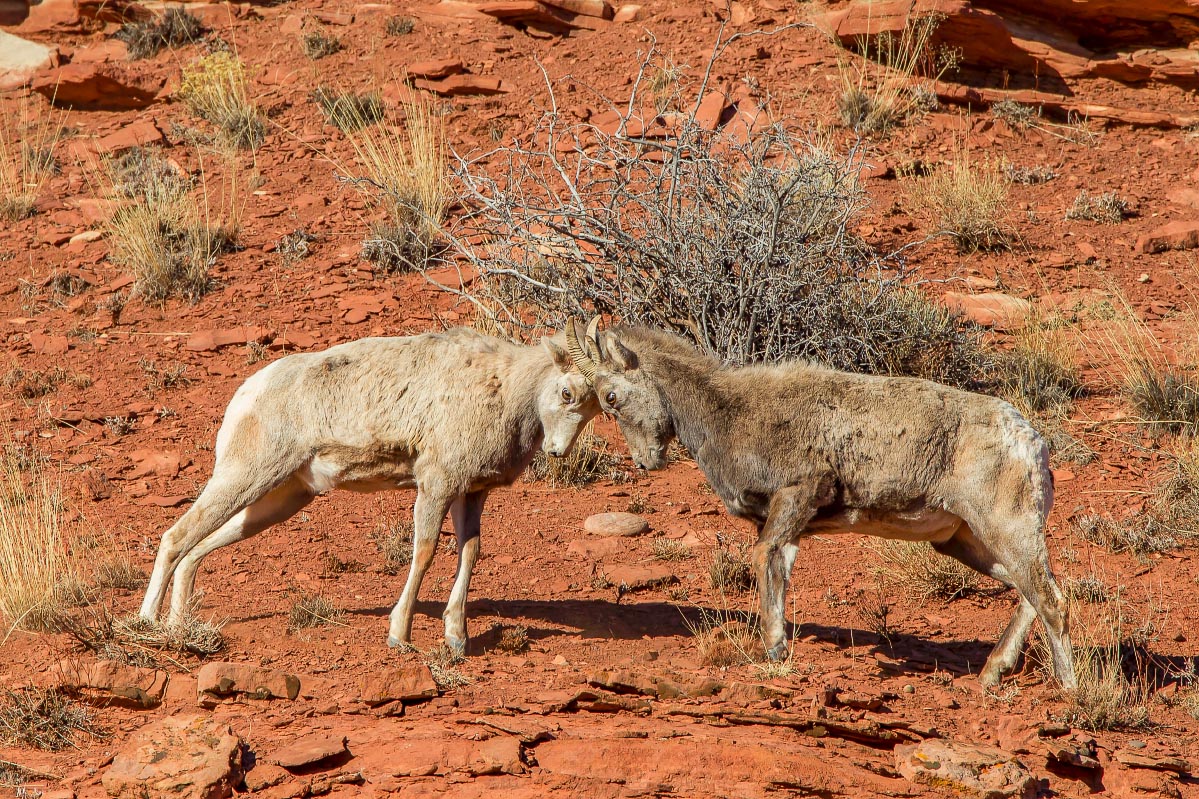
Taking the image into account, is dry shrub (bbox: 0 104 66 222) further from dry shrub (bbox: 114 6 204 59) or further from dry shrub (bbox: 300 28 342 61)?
dry shrub (bbox: 300 28 342 61)

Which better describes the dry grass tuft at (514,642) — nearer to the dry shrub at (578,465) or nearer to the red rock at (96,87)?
the dry shrub at (578,465)

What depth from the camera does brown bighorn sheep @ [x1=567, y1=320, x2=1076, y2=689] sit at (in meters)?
6.88

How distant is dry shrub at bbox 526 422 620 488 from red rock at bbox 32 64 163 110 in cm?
1118

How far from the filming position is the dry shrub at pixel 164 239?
14219mm

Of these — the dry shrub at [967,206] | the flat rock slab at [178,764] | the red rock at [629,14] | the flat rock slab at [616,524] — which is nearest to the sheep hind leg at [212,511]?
the flat rock slab at [178,764]

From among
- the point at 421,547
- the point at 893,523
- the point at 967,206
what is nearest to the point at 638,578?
the point at 421,547

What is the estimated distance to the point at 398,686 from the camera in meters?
6.11

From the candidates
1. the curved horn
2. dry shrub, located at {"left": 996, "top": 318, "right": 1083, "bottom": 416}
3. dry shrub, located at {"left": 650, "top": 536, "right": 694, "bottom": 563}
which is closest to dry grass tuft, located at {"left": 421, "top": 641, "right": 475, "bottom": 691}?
the curved horn

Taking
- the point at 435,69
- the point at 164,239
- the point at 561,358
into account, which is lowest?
the point at 164,239

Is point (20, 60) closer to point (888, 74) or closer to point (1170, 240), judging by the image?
point (888, 74)

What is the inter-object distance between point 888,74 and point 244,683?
14368 millimetres

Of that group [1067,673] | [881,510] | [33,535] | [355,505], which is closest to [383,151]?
[355,505]

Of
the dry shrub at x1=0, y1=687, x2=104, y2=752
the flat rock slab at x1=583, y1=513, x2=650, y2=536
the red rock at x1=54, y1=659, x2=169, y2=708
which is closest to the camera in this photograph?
the dry shrub at x1=0, y1=687, x2=104, y2=752

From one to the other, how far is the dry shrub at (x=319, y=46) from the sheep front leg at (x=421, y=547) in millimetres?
13127
